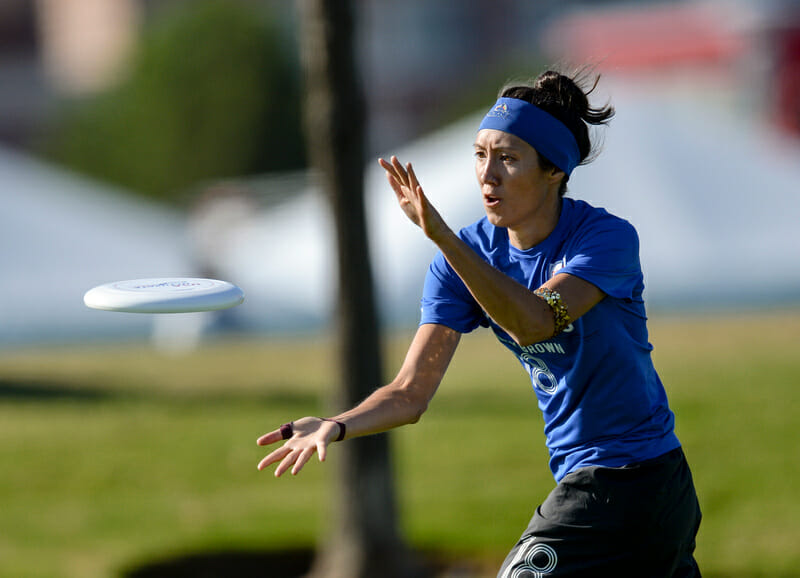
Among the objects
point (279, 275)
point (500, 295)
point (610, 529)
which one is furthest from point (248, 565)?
point (279, 275)

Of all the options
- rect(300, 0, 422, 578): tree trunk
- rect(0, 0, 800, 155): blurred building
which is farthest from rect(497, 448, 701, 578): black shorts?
rect(0, 0, 800, 155): blurred building

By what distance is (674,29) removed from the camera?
127 ft

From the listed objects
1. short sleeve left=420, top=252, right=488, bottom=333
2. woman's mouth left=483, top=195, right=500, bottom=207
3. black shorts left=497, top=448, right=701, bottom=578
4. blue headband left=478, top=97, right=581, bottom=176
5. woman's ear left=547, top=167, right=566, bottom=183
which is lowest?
black shorts left=497, top=448, right=701, bottom=578

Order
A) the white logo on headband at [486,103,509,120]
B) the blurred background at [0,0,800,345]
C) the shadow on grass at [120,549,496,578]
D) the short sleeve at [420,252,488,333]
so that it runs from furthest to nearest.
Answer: the blurred background at [0,0,800,345] → the shadow on grass at [120,549,496,578] → the short sleeve at [420,252,488,333] → the white logo on headband at [486,103,509,120]

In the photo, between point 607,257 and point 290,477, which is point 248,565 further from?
point 607,257

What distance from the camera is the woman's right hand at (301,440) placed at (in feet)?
11.4

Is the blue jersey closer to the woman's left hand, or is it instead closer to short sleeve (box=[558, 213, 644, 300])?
short sleeve (box=[558, 213, 644, 300])

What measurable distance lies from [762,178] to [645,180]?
Result: 2004 mm

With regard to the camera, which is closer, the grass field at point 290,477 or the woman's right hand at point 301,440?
the woman's right hand at point 301,440

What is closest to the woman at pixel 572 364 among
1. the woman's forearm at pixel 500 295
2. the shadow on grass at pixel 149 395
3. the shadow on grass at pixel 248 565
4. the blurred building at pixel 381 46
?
the woman's forearm at pixel 500 295

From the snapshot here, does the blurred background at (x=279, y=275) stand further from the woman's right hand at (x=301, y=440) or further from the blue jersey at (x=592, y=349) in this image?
the woman's right hand at (x=301, y=440)

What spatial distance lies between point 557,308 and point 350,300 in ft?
13.5

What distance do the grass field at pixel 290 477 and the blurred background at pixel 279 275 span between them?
0.10ft

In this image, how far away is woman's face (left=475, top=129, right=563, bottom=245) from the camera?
3678 millimetres
